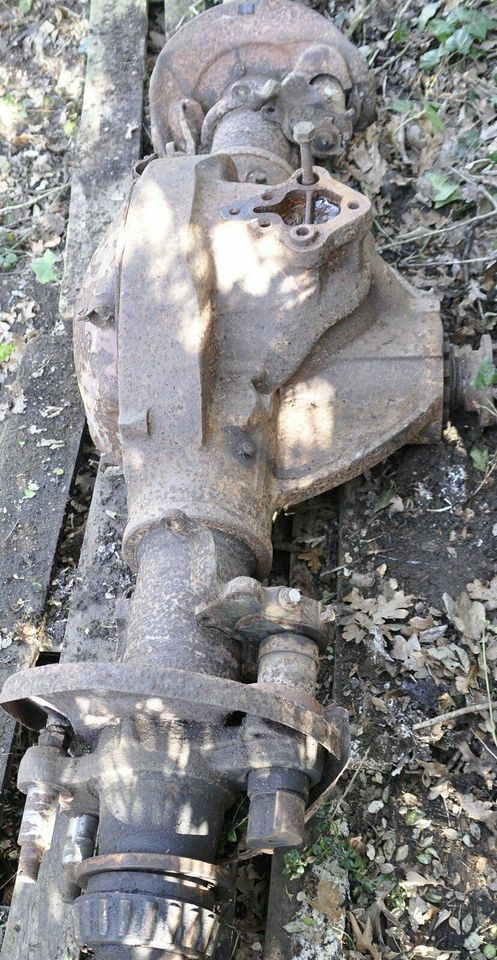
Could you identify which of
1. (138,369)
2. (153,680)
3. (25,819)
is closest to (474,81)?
(138,369)

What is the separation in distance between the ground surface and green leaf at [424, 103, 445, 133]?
1 cm

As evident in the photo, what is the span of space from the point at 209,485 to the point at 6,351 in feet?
6.59

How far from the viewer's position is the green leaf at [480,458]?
3.37m

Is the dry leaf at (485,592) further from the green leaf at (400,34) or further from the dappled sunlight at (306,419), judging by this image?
the green leaf at (400,34)

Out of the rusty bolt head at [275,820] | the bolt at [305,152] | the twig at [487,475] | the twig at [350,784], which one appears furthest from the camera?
the twig at [487,475]

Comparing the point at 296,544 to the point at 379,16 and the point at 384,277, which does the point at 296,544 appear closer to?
the point at 384,277

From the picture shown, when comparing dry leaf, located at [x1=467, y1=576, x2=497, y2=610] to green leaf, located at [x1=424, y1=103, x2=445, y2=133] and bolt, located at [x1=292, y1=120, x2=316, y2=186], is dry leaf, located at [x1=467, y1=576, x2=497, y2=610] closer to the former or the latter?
→ bolt, located at [x1=292, y1=120, x2=316, y2=186]

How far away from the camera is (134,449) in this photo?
A: 9.15 feet

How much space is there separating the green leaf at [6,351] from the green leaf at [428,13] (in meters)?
2.65

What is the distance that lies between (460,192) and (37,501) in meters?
2.33

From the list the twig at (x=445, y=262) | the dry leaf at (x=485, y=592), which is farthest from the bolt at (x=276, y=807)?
the twig at (x=445, y=262)

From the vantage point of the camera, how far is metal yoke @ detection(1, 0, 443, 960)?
2.15 meters

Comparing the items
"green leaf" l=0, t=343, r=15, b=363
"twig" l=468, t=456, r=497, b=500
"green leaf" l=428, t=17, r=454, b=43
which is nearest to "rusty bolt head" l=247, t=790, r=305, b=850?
"twig" l=468, t=456, r=497, b=500

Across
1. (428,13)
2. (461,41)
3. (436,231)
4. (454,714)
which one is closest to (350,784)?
(454,714)
